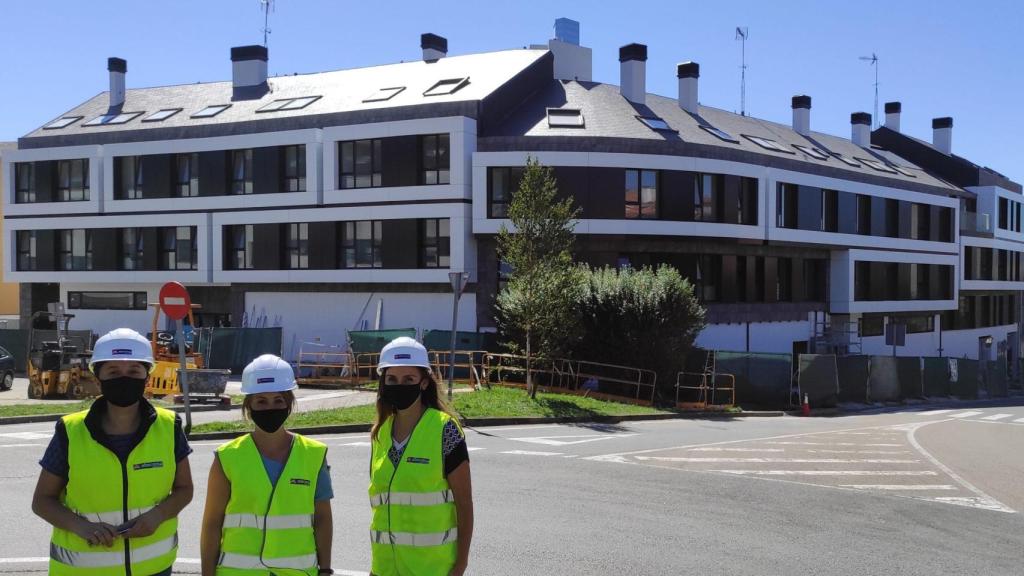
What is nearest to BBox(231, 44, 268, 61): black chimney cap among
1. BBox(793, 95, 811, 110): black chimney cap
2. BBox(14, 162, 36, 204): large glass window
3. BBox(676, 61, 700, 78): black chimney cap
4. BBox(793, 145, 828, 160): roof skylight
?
BBox(14, 162, 36, 204): large glass window

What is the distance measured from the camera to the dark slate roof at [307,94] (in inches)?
1421

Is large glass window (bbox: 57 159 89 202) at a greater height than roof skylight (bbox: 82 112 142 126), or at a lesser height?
lesser

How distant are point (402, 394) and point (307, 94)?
121 ft

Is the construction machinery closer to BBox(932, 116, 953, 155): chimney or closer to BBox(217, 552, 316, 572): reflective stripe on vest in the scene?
BBox(217, 552, 316, 572): reflective stripe on vest

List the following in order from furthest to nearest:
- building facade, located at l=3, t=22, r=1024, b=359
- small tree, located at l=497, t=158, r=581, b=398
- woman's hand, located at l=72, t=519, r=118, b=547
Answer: building facade, located at l=3, t=22, r=1024, b=359 → small tree, located at l=497, t=158, r=581, b=398 → woman's hand, located at l=72, t=519, r=118, b=547

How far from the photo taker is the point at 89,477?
4344 millimetres

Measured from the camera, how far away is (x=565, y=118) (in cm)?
3516

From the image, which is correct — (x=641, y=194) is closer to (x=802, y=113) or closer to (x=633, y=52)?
(x=633, y=52)

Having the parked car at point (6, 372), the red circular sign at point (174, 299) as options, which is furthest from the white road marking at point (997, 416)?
the parked car at point (6, 372)

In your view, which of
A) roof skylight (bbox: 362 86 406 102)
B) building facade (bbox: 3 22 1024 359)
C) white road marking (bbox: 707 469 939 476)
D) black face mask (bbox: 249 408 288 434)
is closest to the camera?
black face mask (bbox: 249 408 288 434)

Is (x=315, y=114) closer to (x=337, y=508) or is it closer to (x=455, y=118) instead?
(x=455, y=118)

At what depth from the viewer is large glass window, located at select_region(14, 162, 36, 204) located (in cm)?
4147

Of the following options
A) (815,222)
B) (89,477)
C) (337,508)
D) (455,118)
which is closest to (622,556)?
(337,508)

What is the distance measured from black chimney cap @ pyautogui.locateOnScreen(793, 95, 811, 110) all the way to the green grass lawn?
105 feet
